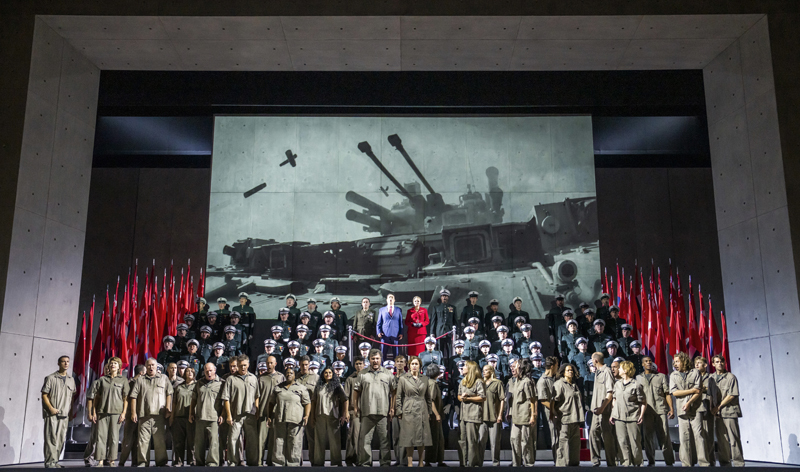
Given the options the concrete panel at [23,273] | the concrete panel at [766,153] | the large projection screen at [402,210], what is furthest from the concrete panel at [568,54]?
the concrete panel at [23,273]

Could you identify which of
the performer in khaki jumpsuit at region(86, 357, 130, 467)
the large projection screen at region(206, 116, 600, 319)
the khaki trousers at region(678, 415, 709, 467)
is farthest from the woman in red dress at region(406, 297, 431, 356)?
the performer in khaki jumpsuit at region(86, 357, 130, 467)

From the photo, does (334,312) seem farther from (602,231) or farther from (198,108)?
(602,231)

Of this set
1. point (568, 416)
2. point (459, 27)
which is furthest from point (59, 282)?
point (568, 416)

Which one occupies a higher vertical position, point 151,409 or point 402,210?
point 402,210

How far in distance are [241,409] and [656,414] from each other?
5.24 m

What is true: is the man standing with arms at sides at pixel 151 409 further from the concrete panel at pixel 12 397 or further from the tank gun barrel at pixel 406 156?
the tank gun barrel at pixel 406 156

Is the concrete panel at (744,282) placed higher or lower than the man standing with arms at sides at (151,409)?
higher

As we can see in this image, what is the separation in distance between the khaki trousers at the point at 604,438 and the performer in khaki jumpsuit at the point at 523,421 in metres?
0.77

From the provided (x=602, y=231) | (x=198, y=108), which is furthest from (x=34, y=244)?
(x=602, y=231)

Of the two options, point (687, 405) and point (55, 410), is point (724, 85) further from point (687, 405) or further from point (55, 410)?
point (55, 410)

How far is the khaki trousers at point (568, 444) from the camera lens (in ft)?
27.1

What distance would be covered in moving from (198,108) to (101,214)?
20.4 feet

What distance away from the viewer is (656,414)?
8453mm

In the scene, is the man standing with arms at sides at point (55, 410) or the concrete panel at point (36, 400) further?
the concrete panel at point (36, 400)
